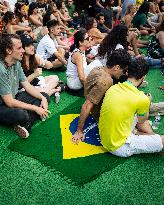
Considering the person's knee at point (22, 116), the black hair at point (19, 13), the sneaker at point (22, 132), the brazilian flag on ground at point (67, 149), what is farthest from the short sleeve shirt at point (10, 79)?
the black hair at point (19, 13)

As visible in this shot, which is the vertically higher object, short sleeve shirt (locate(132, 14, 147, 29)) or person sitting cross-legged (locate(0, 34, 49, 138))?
person sitting cross-legged (locate(0, 34, 49, 138))

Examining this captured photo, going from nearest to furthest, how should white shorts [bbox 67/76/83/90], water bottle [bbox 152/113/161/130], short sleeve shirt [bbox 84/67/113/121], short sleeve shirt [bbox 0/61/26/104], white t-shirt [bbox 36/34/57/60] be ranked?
short sleeve shirt [bbox 84/67/113/121], short sleeve shirt [bbox 0/61/26/104], water bottle [bbox 152/113/161/130], white shorts [bbox 67/76/83/90], white t-shirt [bbox 36/34/57/60]

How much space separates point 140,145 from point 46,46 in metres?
3.73

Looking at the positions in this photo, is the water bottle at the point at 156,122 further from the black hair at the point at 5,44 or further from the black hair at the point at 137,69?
the black hair at the point at 5,44

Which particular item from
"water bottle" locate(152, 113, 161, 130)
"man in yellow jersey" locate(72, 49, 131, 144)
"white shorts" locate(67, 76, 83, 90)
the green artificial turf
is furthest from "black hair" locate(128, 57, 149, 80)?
"white shorts" locate(67, 76, 83, 90)

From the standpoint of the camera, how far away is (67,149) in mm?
4613

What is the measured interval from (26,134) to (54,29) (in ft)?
11.2

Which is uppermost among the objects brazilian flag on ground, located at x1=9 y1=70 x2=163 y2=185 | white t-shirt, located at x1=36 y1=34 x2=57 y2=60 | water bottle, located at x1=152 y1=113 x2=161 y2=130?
white t-shirt, located at x1=36 y1=34 x2=57 y2=60

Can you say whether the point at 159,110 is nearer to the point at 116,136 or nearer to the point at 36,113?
the point at 116,136

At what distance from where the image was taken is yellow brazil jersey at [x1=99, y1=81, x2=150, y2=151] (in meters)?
4.05

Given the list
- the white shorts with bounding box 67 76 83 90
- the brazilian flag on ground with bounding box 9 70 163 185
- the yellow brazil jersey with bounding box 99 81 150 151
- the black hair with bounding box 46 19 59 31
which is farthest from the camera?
the black hair with bounding box 46 19 59 31

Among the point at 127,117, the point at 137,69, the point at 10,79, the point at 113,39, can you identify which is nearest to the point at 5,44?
the point at 10,79

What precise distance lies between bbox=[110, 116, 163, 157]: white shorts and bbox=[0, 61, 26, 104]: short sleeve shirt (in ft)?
5.90

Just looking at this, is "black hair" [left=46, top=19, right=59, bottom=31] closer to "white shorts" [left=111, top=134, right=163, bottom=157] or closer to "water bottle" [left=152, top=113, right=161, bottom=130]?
"water bottle" [left=152, top=113, right=161, bottom=130]
